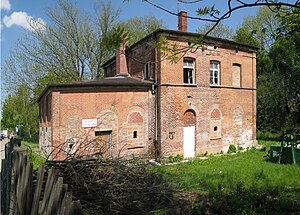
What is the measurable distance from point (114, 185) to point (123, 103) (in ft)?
38.0

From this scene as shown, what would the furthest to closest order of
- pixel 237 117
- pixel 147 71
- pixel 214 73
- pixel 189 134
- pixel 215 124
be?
pixel 237 117
pixel 214 73
pixel 215 124
pixel 147 71
pixel 189 134

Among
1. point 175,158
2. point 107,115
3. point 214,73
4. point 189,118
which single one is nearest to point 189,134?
point 189,118

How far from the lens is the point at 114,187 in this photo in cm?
380

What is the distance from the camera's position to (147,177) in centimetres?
450

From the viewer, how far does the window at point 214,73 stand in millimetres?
18766

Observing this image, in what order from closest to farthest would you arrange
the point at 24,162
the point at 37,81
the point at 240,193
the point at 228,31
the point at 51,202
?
1. the point at 51,202
2. the point at 24,162
3. the point at 240,193
4. the point at 37,81
5. the point at 228,31

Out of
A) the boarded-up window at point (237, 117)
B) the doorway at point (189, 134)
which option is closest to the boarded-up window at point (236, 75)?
the boarded-up window at point (237, 117)

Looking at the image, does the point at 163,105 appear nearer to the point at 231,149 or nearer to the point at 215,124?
the point at 215,124

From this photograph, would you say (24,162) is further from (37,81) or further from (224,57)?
(37,81)

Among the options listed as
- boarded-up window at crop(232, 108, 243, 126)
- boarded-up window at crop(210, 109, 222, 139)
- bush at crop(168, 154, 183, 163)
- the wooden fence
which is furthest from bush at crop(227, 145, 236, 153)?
the wooden fence

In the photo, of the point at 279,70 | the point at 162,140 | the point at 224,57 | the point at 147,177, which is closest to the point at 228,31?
the point at 279,70

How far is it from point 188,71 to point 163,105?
342cm

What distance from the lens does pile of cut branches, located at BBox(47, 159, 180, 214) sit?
364 cm

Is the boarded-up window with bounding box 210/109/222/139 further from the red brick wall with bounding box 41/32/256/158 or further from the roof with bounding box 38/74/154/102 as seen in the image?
the roof with bounding box 38/74/154/102
